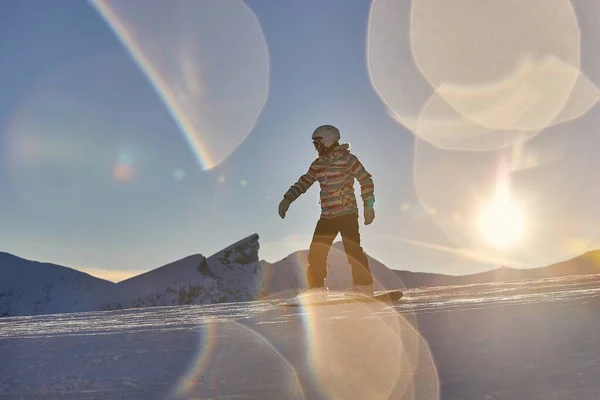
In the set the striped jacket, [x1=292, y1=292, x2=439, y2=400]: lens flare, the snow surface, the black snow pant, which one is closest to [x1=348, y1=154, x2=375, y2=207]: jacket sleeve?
the striped jacket

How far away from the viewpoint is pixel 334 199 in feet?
25.2

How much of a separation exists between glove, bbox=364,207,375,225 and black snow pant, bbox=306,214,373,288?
0.16 m

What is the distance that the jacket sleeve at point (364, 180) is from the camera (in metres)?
7.70

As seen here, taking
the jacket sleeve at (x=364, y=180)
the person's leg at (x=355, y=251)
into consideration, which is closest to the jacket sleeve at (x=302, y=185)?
Answer: the jacket sleeve at (x=364, y=180)

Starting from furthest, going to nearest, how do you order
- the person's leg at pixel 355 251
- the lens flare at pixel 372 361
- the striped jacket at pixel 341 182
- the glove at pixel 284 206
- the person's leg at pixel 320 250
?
the glove at pixel 284 206 < the striped jacket at pixel 341 182 < the person's leg at pixel 320 250 < the person's leg at pixel 355 251 < the lens flare at pixel 372 361

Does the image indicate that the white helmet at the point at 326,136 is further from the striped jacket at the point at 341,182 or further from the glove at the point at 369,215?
the glove at the point at 369,215

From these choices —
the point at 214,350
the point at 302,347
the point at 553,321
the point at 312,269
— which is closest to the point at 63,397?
the point at 214,350

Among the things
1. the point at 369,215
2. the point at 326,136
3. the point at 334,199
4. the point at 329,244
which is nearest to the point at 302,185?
the point at 334,199

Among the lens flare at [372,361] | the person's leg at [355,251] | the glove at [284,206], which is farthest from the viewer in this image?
the glove at [284,206]

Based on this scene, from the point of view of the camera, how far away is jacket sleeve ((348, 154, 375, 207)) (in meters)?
7.70

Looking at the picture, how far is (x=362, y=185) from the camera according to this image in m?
7.71

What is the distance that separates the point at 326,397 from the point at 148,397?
558mm

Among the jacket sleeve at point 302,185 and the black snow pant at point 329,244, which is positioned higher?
the jacket sleeve at point 302,185

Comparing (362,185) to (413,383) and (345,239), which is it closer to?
(345,239)
